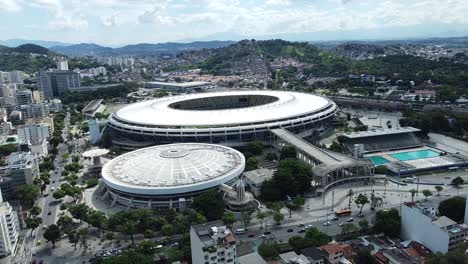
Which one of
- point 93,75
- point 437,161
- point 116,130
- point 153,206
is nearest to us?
point 153,206

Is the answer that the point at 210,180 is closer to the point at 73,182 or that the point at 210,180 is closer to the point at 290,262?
the point at 290,262

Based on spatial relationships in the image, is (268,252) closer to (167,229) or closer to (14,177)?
(167,229)

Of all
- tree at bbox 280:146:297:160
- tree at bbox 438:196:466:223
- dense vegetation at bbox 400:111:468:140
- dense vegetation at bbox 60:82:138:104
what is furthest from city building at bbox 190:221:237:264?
dense vegetation at bbox 60:82:138:104

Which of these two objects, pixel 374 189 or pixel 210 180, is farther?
pixel 374 189

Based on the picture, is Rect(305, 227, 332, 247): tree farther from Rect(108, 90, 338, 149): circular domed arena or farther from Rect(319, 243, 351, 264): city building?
Rect(108, 90, 338, 149): circular domed arena

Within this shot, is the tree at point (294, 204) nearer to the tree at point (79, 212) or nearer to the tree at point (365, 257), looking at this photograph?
the tree at point (365, 257)

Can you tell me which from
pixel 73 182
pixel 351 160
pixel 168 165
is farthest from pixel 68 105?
pixel 351 160

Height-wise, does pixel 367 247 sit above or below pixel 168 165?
below

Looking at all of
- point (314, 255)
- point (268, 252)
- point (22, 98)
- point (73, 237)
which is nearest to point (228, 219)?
point (268, 252)
